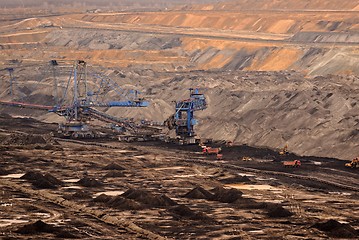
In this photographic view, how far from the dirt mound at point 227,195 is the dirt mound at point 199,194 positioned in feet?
1.84

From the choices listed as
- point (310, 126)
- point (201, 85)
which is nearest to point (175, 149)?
point (310, 126)

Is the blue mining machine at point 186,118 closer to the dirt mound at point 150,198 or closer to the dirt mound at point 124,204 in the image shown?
the dirt mound at point 150,198

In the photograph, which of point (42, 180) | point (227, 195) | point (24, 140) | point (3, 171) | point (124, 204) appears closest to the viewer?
point (124, 204)

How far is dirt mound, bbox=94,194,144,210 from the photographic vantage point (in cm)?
7056

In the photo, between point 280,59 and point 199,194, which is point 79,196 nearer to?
point 199,194

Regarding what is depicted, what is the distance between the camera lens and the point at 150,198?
72.5 metres

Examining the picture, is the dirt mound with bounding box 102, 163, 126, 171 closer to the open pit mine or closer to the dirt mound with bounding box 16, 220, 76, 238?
the open pit mine

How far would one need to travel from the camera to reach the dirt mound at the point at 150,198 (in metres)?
71.7

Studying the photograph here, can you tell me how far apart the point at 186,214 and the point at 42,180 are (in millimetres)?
18066

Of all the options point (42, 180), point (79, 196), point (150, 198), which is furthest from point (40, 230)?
point (42, 180)

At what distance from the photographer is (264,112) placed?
11375cm

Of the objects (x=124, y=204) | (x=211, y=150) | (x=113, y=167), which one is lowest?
(x=124, y=204)

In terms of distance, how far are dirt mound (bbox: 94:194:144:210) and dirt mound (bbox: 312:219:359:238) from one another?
1476 centimetres

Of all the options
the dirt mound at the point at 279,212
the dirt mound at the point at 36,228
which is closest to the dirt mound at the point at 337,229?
the dirt mound at the point at 279,212
